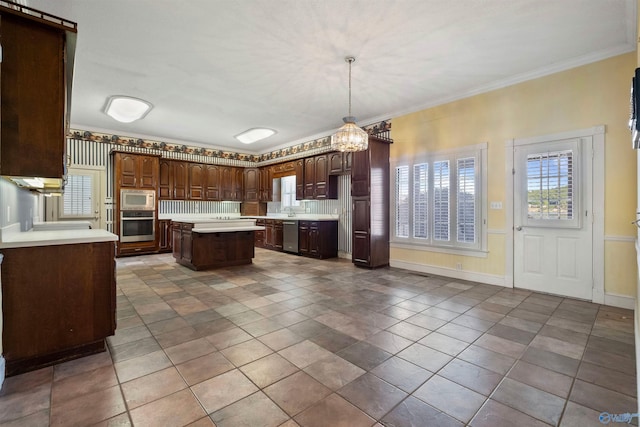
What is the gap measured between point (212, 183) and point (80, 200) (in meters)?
3.05

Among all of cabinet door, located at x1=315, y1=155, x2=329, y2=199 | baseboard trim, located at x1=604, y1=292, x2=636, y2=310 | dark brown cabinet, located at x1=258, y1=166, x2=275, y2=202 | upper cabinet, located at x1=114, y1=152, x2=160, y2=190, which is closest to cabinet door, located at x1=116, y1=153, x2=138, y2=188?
upper cabinet, located at x1=114, y1=152, x2=160, y2=190

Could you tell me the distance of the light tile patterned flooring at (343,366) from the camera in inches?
66.5

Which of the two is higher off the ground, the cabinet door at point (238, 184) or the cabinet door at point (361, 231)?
the cabinet door at point (238, 184)

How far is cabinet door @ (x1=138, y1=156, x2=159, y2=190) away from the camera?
713 centimetres

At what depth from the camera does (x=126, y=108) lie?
18.6 feet

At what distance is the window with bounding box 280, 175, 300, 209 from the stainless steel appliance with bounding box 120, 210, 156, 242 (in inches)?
135

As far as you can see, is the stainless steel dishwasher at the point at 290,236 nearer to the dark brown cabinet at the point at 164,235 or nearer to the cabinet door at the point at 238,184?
the cabinet door at the point at 238,184

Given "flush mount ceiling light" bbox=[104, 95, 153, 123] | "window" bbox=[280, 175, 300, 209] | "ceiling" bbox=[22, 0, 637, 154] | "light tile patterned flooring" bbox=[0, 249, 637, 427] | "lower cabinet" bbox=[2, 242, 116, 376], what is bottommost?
"light tile patterned flooring" bbox=[0, 249, 637, 427]

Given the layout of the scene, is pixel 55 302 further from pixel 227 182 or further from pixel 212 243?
pixel 227 182

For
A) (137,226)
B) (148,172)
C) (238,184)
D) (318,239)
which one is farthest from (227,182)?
(318,239)

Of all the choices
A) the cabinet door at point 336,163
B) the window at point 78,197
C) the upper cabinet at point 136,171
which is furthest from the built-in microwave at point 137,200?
the cabinet door at point 336,163

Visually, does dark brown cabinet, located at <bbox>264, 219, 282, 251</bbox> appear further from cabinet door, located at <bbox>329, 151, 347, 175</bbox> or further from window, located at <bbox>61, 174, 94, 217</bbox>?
window, located at <bbox>61, 174, 94, 217</bbox>

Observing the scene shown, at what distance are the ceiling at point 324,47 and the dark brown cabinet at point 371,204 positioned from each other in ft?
3.18

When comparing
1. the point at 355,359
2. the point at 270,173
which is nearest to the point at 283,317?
the point at 355,359
